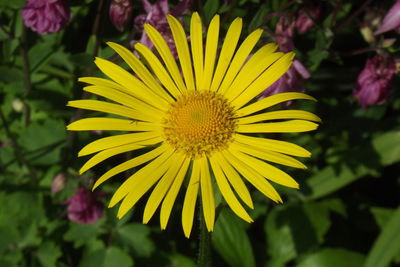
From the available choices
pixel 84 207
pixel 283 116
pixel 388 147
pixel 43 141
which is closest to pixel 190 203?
pixel 283 116

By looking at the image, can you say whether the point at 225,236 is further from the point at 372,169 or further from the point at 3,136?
the point at 3,136

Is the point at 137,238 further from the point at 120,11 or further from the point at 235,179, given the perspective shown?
the point at 120,11

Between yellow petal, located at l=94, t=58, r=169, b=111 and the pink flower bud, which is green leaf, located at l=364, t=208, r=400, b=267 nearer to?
yellow petal, located at l=94, t=58, r=169, b=111

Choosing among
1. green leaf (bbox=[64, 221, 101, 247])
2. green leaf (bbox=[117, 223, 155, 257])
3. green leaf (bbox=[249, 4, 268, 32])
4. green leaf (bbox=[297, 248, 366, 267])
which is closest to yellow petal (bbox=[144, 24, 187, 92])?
green leaf (bbox=[249, 4, 268, 32])

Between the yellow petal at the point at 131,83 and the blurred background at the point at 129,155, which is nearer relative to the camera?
the yellow petal at the point at 131,83

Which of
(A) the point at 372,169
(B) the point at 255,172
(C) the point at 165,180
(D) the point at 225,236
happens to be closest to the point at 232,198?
(B) the point at 255,172

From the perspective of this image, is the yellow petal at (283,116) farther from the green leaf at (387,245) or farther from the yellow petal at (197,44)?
the green leaf at (387,245)

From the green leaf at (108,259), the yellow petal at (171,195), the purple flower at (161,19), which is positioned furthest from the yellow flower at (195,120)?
the green leaf at (108,259)
